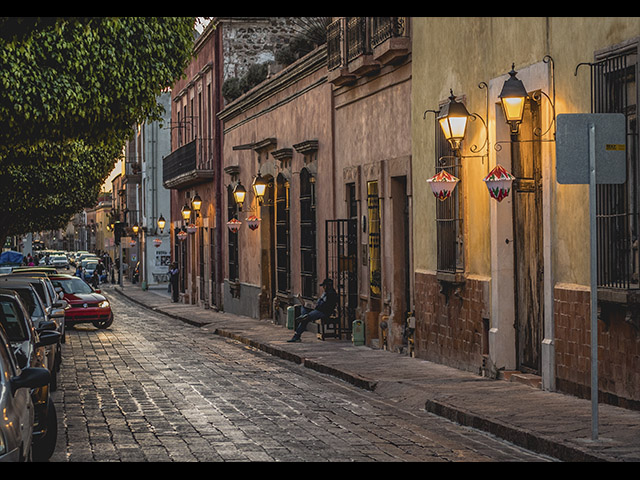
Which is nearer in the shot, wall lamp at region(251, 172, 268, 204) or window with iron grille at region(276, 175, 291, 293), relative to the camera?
window with iron grille at region(276, 175, 291, 293)

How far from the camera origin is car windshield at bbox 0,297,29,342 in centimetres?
1198

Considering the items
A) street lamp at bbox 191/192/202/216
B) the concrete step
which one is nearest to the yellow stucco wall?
the concrete step

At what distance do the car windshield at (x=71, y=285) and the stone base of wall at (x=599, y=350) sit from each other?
19.3 metres

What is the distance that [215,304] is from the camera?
1553 inches

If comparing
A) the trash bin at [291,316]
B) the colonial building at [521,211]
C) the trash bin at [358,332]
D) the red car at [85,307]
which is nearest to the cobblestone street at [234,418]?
the colonial building at [521,211]

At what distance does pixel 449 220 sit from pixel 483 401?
461 centimetres

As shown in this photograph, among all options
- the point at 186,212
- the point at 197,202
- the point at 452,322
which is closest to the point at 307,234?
the point at 452,322

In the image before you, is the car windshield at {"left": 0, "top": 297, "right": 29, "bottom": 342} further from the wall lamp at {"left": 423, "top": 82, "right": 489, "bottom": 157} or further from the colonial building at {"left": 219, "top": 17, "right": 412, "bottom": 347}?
the colonial building at {"left": 219, "top": 17, "right": 412, "bottom": 347}

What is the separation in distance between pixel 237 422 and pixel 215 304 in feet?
88.9

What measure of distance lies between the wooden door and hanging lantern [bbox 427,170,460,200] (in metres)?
1.10

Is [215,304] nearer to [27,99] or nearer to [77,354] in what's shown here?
[77,354]

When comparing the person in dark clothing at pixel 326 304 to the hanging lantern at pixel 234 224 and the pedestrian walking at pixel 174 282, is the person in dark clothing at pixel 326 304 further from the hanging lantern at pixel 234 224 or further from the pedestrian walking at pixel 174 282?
the pedestrian walking at pixel 174 282

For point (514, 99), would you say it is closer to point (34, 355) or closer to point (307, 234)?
point (34, 355)

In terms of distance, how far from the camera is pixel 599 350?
12.9 metres
